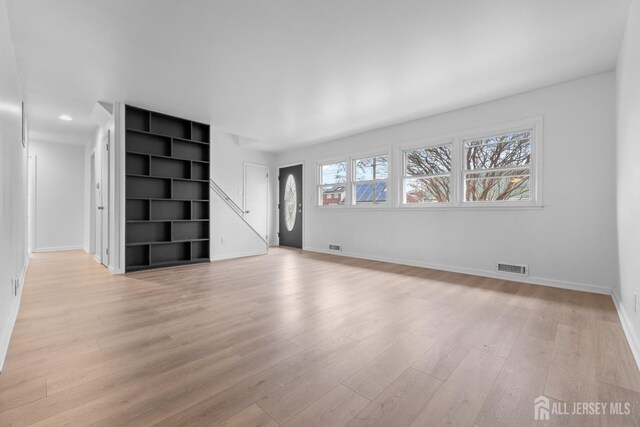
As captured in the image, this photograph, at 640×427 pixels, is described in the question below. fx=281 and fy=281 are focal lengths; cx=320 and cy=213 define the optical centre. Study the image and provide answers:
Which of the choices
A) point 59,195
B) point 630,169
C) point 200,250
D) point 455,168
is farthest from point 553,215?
point 59,195

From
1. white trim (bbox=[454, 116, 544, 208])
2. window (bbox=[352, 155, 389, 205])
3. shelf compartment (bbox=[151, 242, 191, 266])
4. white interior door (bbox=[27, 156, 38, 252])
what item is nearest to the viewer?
white trim (bbox=[454, 116, 544, 208])

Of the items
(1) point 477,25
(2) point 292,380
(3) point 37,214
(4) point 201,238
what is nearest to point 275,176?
(4) point 201,238

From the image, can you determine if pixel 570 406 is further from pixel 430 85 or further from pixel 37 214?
pixel 37 214

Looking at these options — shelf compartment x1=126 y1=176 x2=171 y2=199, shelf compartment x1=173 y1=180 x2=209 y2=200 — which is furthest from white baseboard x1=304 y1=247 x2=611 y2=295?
shelf compartment x1=126 y1=176 x2=171 y2=199

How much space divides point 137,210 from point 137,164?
2.49ft

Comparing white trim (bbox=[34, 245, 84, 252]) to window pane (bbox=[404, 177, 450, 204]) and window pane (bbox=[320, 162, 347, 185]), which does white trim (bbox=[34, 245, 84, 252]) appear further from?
window pane (bbox=[404, 177, 450, 204])

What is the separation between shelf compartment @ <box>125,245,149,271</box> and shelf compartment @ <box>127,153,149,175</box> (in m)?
1.24

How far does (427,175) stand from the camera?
4848 mm

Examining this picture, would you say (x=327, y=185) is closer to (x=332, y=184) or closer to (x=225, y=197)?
(x=332, y=184)

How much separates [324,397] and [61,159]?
Answer: 8217mm

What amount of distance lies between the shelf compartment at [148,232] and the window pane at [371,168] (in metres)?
3.80

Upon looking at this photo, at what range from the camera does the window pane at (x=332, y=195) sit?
6325mm

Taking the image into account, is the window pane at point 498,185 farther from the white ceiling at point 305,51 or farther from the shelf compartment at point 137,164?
the shelf compartment at point 137,164

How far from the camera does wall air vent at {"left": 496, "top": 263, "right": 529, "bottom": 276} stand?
3.79m
